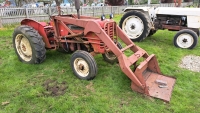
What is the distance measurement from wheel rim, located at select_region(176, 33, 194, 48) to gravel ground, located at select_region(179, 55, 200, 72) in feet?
2.51

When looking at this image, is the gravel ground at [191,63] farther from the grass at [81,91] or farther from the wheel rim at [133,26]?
the wheel rim at [133,26]

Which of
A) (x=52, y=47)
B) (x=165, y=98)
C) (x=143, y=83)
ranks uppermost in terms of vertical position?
(x=52, y=47)

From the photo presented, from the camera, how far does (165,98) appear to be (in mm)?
2980

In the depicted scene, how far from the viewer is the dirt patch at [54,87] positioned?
3.19 meters

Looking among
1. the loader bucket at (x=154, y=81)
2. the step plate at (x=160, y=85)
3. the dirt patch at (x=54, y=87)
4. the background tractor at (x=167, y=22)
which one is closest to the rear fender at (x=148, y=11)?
the background tractor at (x=167, y=22)

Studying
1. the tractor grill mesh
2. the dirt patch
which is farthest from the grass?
the tractor grill mesh

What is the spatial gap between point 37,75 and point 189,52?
4.88 meters

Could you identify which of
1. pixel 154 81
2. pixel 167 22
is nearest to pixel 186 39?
pixel 167 22

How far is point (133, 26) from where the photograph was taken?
6609 mm

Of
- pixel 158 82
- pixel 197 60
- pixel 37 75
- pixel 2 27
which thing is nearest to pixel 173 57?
pixel 197 60

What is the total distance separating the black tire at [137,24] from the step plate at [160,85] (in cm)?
299

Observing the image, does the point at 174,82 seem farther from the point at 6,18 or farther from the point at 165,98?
the point at 6,18

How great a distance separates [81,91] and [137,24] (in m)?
4.23

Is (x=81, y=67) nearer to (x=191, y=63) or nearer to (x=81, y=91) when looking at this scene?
(x=81, y=91)
